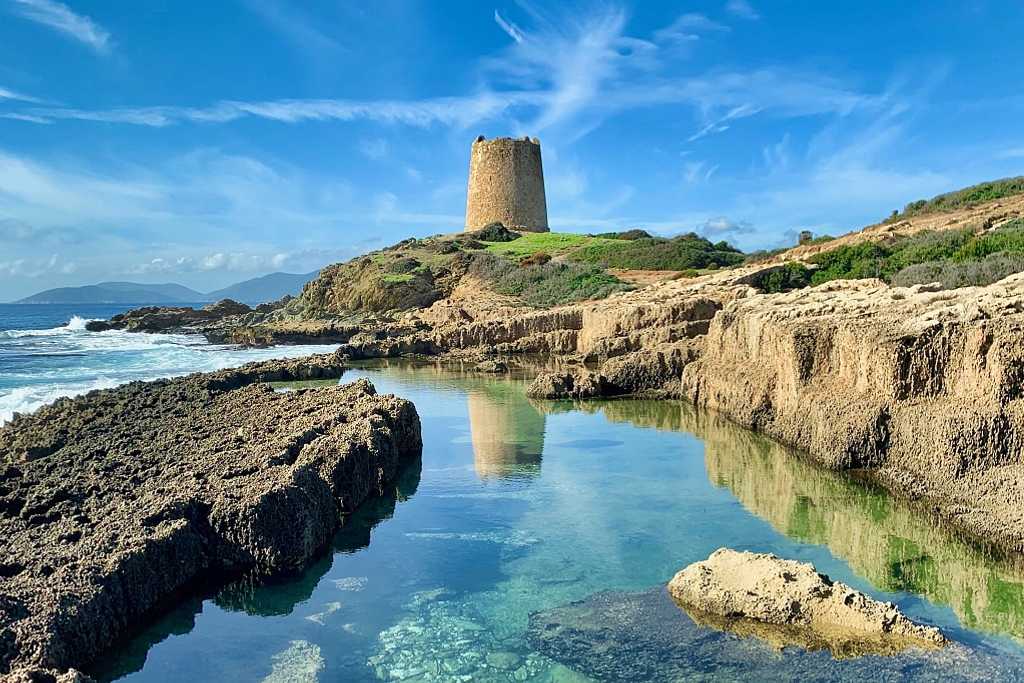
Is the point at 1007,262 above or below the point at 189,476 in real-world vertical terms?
above

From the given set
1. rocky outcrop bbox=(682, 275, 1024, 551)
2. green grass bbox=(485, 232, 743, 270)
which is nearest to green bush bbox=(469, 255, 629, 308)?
green grass bbox=(485, 232, 743, 270)

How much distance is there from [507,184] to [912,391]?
4969 cm

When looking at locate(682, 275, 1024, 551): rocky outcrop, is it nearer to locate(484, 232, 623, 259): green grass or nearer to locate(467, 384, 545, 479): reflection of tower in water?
locate(467, 384, 545, 479): reflection of tower in water

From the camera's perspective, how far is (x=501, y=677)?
259 inches

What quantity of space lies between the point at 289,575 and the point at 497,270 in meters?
36.7

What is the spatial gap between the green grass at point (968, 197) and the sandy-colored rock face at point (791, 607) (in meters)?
34.6

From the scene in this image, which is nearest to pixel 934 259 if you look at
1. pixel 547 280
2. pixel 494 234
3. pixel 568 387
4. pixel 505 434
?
pixel 568 387

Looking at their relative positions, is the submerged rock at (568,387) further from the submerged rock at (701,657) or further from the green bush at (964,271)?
the submerged rock at (701,657)

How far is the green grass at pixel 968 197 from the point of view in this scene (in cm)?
3716

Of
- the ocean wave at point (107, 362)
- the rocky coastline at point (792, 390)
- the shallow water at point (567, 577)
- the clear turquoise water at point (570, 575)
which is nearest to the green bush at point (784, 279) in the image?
the rocky coastline at point (792, 390)

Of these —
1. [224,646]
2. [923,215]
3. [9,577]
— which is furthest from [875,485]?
[923,215]

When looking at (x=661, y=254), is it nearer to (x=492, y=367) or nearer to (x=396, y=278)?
(x=396, y=278)

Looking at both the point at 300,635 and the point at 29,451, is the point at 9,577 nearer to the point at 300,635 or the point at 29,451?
the point at 300,635

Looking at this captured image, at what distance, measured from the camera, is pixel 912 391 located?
1107 cm
